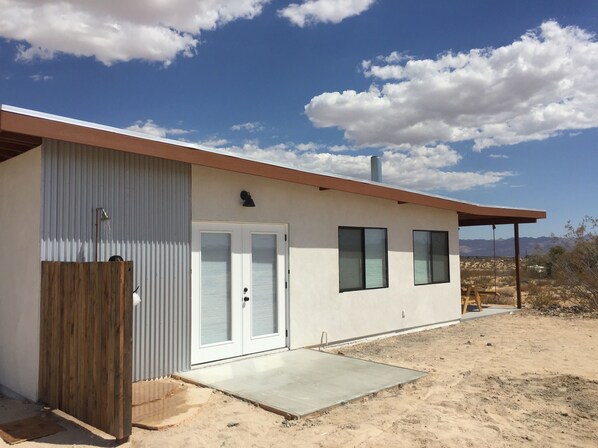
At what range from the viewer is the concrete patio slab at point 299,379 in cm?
557

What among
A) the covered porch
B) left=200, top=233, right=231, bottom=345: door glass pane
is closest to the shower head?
left=200, top=233, right=231, bottom=345: door glass pane

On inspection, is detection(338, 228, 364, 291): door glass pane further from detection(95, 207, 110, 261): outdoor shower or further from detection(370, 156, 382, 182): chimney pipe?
detection(95, 207, 110, 261): outdoor shower

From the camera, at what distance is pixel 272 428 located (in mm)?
4805

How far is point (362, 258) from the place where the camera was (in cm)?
984

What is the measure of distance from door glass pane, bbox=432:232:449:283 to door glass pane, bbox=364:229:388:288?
2.13 m

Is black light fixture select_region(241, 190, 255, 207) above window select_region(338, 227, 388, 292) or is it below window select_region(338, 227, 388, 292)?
above

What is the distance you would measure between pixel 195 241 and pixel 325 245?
284cm

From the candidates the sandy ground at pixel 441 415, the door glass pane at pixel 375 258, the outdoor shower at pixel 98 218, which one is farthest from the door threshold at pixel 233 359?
the door glass pane at pixel 375 258

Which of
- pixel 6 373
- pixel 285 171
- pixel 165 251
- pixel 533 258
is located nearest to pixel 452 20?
pixel 285 171

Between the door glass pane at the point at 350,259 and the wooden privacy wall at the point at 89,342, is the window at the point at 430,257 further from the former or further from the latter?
the wooden privacy wall at the point at 89,342

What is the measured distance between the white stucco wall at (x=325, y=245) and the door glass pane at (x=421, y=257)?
205 mm

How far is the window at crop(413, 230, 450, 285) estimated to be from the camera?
1135 cm

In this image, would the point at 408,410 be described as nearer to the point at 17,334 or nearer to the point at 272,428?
the point at 272,428

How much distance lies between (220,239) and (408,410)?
3674 millimetres
